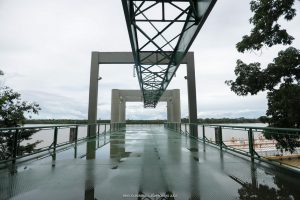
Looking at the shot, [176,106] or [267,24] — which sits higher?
[267,24]

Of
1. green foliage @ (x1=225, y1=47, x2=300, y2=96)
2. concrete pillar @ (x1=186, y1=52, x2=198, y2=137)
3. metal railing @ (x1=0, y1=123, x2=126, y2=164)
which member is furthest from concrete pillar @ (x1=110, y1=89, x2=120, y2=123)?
green foliage @ (x1=225, y1=47, x2=300, y2=96)

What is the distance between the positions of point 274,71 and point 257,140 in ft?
11.9

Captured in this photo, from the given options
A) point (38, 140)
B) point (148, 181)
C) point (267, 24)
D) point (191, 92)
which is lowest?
point (148, 181)

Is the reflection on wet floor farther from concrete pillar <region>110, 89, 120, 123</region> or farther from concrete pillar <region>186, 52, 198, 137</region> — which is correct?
concrete pillar <region>110, 89, 120, 123</region>

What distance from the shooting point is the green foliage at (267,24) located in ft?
19.2

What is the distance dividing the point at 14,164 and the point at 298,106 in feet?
27.2

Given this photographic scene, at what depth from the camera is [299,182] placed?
3.24m

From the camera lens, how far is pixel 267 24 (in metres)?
6.44

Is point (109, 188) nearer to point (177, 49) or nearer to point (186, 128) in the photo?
point (177, 49)

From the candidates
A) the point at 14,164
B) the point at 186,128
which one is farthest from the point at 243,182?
the point at 186,128

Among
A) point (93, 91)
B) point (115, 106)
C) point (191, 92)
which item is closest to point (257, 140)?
point (191, 92)

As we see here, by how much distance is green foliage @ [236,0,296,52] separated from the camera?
19.2ft

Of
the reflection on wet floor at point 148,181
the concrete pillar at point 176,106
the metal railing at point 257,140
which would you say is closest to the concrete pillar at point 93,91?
the metal railing at point 257,140

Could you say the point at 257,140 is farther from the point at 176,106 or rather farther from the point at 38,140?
the point at 176,106
